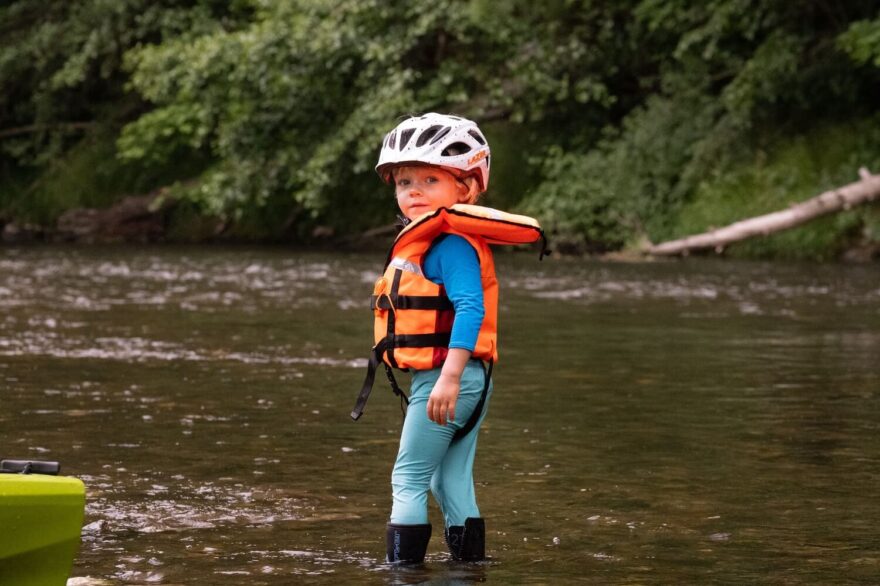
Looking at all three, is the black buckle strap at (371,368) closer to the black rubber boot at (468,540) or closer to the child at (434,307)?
the child at (434,307)

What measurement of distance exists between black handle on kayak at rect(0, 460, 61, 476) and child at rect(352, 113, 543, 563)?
1.30m

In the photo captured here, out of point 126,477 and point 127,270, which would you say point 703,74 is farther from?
point 126,477

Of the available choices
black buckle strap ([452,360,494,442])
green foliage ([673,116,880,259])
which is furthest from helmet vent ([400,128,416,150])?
green foliage ([673,116,880,259])

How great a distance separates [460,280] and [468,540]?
832mm

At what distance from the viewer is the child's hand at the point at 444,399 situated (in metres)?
4.82

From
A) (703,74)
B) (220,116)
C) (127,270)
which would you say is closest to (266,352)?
(127,270)

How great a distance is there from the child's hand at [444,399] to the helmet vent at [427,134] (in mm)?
732

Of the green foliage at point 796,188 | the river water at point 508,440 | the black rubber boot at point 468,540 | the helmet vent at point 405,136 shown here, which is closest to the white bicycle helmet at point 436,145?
the helmet vent at point 405,136

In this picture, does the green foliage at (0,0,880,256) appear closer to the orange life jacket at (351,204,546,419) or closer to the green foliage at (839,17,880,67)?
the green foliage at (839,17,880,67)

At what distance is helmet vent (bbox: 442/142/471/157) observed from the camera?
503 cm

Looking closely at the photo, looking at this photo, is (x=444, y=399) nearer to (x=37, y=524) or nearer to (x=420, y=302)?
(x=420, y=302)

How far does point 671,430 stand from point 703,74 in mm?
17922

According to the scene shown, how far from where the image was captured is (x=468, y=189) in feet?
17.1

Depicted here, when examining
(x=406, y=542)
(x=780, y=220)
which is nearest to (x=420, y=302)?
(x=406, y=542)
